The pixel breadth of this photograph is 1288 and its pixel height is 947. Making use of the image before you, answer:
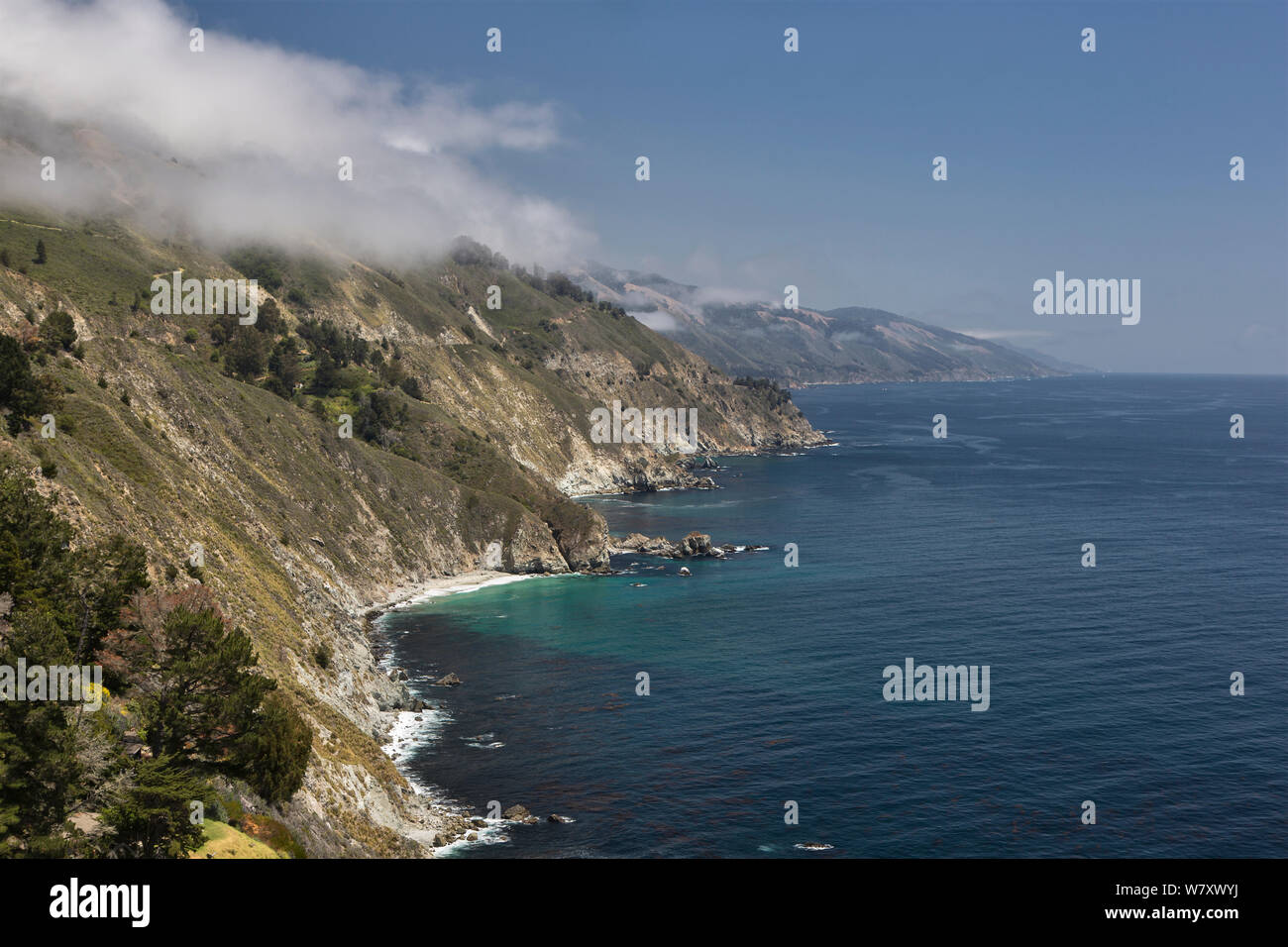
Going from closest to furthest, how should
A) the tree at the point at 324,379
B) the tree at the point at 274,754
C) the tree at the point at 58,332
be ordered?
1. the tree at the point at 274,754
2. the tree at the point at 58,332
3. the tree at the point at 324,379

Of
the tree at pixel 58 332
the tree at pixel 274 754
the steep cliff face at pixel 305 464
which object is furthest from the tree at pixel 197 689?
the tree at pixel 58 332

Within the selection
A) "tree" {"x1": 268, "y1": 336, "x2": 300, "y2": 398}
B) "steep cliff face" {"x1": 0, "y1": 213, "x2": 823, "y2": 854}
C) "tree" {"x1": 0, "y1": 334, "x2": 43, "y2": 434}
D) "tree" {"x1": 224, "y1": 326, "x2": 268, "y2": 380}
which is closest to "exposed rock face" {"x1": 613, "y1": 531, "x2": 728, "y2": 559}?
"steep cliff face" {"x1": 0, "y1": 213, "x2": 823, "y2": 854}

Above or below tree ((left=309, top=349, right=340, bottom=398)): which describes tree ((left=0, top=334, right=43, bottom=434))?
below

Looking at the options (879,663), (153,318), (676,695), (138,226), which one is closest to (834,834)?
(676,695)

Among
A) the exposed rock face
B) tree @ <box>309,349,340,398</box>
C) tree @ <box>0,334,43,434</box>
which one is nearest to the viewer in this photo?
tree @ <box>0,334,43,434</box>

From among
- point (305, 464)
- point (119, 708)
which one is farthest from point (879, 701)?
point (305, 464)

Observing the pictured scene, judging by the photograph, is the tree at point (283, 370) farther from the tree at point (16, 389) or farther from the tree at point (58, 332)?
the tree at point (16, 389)

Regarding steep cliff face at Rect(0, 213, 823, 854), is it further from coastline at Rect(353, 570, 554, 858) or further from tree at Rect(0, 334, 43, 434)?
tree at Rect(0, 334, 43, 434)
